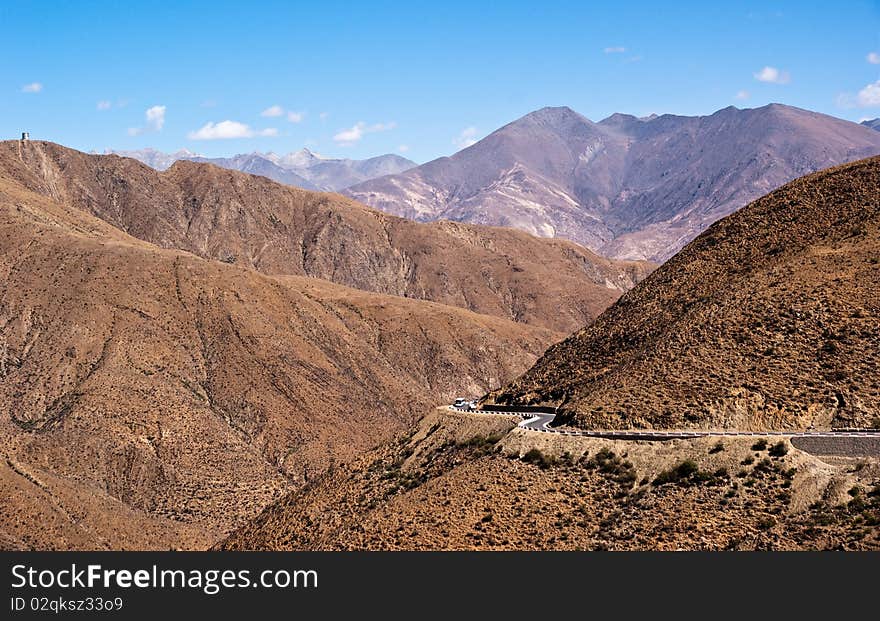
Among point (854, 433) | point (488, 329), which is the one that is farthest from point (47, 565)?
point (488, 329)

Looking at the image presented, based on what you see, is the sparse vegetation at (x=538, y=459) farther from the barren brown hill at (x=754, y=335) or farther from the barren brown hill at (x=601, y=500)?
the barren brown hill at (x=754, y=335)

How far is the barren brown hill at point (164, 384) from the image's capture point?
306 ft

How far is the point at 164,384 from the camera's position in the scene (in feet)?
379

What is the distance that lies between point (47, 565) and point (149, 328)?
92.4m

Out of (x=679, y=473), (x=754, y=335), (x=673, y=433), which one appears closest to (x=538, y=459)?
(x=673, y=433)

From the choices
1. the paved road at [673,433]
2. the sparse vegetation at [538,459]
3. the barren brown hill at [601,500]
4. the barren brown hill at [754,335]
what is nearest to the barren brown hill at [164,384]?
the barren brown hill at [601,500]

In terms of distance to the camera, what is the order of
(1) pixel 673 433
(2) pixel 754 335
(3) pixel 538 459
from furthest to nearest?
(2) pixel 754 335 < (3) pixel 538 459 < (1) pixel 673 433

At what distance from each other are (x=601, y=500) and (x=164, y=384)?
8116 centimetres

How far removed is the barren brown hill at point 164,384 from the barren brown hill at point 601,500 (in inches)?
1584

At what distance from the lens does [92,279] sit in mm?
129375

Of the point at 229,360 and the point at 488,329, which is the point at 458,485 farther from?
the point at 488,329

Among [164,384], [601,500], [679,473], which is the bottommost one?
[164,384]

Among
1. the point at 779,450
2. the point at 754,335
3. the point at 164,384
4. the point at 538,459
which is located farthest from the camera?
the point at 164,384

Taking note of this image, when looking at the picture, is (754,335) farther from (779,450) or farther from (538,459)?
(538,459)
